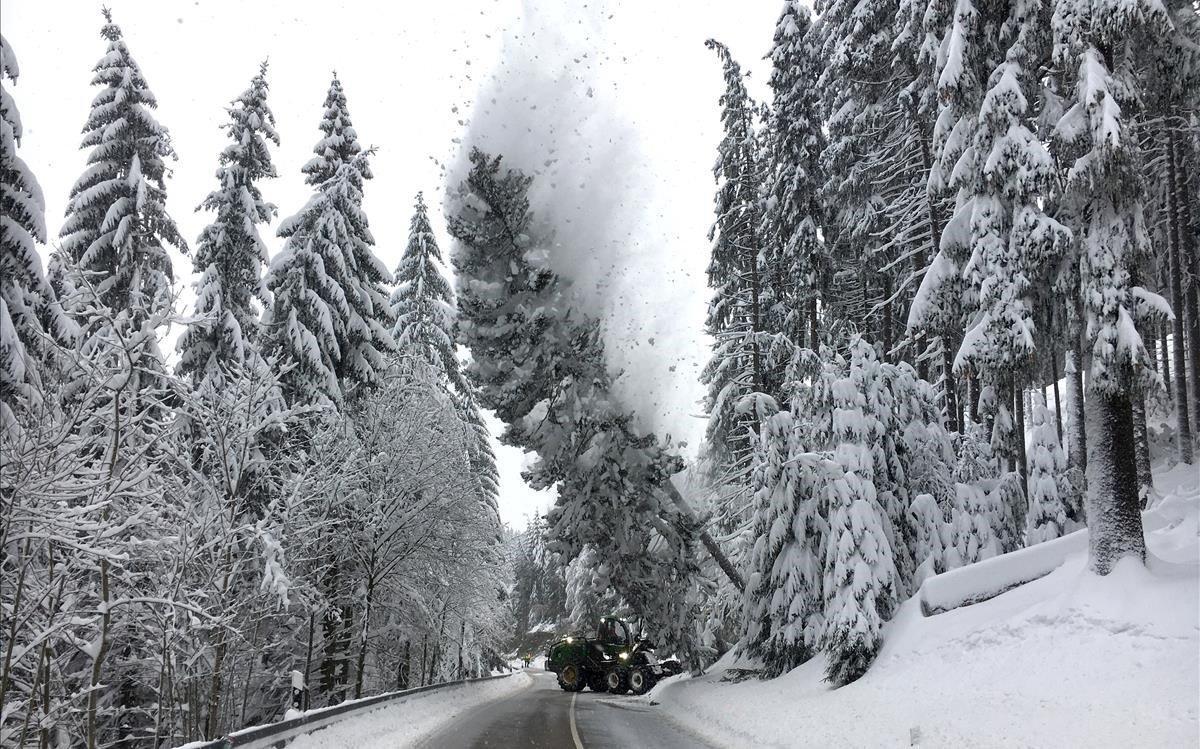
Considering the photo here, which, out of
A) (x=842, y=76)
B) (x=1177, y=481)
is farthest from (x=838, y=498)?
(x=842, y=76)

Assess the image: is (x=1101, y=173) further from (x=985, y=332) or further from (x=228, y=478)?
(x=228, y=478)

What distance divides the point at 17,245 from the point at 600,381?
1337 centimetres

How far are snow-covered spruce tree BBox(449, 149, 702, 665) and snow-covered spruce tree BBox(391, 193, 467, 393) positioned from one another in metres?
12.3

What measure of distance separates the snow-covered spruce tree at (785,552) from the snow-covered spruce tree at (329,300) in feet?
35.6

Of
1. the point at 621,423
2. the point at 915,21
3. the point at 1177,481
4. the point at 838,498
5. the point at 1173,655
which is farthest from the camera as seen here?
the point at 1177,481

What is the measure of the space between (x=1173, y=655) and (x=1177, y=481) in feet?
56.6

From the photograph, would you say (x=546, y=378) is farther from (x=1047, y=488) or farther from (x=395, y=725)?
(x=1047, y=488)

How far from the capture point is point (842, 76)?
80.3 ft

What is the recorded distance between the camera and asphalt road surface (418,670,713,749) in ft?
38.0

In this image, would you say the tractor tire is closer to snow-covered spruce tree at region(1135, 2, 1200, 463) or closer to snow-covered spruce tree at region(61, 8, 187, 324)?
snow-covered spruce tree at region(61, 8, 187, 324)

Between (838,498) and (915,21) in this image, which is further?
(915,21)

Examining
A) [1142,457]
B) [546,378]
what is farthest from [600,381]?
[1142,457]

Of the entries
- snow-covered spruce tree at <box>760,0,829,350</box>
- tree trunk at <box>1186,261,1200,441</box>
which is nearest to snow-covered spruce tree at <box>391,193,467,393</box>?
snow-covered spruce tree at <box>760,0,829,350</box>

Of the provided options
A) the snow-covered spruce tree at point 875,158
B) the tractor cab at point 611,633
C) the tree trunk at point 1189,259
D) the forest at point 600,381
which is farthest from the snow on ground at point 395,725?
the tree trunk at point 1189,259
